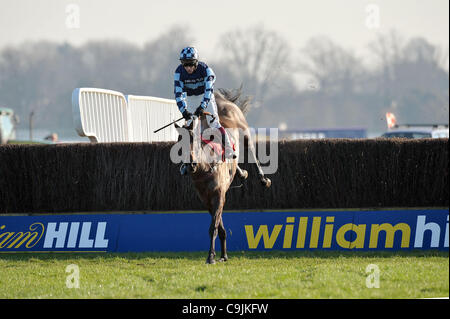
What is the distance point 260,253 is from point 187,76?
3469mm

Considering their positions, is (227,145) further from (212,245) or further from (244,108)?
(244,108)

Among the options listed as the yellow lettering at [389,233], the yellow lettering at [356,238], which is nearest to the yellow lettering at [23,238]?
the yellow lettering at [356,238]

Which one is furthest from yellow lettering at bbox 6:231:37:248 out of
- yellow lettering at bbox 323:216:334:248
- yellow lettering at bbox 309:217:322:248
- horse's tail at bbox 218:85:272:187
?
yellow lettering at bbox 323:216:334:248

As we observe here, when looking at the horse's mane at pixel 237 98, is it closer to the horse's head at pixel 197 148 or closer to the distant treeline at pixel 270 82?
the horse's head at pixel 197 148

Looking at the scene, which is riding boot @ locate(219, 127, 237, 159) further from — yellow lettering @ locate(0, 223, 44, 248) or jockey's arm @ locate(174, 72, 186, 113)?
yellow lettering @ locate(0, 223, 44, 248)

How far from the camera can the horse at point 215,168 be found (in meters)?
10.4

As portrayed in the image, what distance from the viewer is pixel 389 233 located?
12.2 meters

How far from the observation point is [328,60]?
66.2 meters

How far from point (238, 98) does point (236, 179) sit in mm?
1697

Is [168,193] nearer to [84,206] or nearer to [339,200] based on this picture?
[84,206]

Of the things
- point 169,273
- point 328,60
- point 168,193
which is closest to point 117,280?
point 169,273

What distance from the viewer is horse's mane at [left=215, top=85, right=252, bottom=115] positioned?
509 inches

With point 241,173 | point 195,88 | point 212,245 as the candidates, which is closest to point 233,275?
point 212,245

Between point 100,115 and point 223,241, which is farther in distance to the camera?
point 100,115
